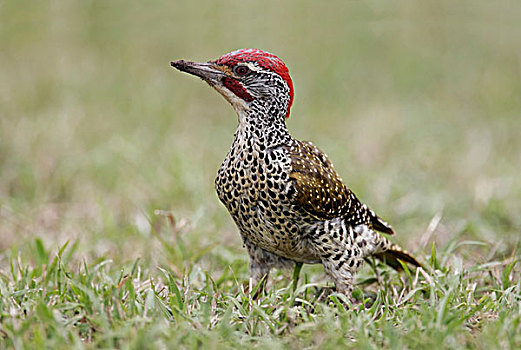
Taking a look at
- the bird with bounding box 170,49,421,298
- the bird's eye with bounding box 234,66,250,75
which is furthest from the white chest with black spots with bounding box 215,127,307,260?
the bird's eye with bounding box 234,66,250,75

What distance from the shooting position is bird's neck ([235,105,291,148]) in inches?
148

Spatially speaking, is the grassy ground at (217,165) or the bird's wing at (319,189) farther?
the bird's wing at (319,189)

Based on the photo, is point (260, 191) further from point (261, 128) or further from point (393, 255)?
point (393, 255)

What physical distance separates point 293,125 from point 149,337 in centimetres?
592

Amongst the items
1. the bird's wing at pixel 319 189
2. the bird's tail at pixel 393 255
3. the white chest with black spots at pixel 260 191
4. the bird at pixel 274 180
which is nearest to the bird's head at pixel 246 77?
the bird at pixel 274 180

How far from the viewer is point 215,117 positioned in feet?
30.0

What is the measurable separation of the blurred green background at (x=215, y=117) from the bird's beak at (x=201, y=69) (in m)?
1.43

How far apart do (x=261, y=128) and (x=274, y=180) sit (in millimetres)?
317

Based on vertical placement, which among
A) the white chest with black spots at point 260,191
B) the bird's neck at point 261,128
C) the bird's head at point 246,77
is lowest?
the white chest with black spots at point 260,191

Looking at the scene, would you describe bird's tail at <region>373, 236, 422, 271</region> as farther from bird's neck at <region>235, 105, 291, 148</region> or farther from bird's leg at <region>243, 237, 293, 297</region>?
bird's neck at <region>235, 105, 291, 148</region>

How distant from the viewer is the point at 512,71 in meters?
10.5

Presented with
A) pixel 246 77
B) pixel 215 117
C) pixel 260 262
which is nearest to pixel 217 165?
pixel 215 117

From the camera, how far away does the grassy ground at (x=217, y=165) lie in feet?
11.0

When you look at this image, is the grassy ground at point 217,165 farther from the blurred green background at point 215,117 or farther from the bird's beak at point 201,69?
the bird's beak at point 201,69
